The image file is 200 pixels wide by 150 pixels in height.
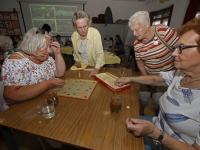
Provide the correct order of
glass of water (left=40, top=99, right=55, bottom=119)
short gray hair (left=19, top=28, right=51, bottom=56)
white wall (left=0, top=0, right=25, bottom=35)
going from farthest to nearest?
white wall (left=0, top=0, right=25, bottom=35) < short gray hair (left=19, top=28, right=51, bottom=56) < glass of water (left=40, top=99, right=55, bottom=119)

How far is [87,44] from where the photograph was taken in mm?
2188

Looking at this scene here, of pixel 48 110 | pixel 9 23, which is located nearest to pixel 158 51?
pixel 48 110

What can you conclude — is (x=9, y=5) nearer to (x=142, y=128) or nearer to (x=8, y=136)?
(x=8, y=136)

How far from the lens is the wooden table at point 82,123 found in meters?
0.75

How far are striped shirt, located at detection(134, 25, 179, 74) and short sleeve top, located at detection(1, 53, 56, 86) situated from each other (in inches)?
60.7

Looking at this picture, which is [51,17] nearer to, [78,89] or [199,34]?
[78,89]

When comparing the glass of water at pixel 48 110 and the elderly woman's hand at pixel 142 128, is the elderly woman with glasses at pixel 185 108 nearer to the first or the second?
the elderly woman's hand at pixel 142 128

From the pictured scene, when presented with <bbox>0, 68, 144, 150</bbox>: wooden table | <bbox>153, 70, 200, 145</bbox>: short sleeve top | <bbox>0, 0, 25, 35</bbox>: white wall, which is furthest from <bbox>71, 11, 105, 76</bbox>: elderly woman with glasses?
<bbox>0, 0, 25, 35</bbox>: white wall

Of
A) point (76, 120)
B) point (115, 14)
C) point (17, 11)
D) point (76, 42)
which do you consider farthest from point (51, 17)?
point (76, 120)

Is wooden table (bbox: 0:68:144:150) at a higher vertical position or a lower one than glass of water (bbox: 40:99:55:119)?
lower

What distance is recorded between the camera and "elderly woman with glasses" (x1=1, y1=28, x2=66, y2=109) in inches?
42.7

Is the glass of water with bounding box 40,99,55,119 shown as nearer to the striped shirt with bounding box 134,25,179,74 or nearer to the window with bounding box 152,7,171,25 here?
the striped shirt with bounding box 134,25,179,74

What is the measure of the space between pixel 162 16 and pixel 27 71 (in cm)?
783

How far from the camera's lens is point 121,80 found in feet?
4.60
